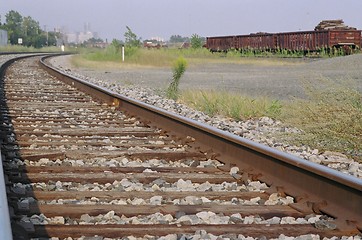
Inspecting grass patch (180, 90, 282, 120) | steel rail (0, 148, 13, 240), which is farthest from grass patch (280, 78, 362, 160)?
steel rail (0, 148, 13, 240)

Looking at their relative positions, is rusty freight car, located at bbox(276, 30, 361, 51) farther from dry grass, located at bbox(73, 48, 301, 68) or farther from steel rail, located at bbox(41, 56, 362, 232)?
steel rail, located at bbox(41, 56, 362, 232)

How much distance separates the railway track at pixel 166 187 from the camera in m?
3.50

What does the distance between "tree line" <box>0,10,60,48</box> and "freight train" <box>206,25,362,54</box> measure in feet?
322

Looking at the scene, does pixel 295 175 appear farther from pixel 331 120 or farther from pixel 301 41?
pixel 301 41

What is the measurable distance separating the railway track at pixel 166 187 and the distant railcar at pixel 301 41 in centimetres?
3493

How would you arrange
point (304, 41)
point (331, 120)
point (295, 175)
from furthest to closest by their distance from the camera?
point (304, 41)
point (331, 120)
point (295, 175)

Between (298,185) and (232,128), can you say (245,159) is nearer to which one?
(298,185)

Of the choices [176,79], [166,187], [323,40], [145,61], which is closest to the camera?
[166,187]

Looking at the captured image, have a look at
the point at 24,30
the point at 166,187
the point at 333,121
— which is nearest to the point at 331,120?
the point at 333,121

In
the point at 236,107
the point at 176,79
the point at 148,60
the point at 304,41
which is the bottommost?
the point at 236,107

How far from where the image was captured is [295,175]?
14.5 ft

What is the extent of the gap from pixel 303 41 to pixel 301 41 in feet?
0.96

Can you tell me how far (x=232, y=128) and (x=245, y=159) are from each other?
310 centimetres

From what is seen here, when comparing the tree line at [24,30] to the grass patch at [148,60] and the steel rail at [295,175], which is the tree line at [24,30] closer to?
the grass patch at [148,60]
